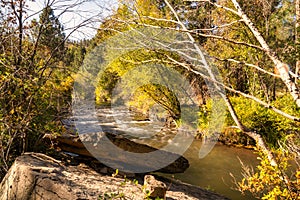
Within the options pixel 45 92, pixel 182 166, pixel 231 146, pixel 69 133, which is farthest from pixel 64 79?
pixel 231 146

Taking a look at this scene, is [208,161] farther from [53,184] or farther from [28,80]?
[28,80]

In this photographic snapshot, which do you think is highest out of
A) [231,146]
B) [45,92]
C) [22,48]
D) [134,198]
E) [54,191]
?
[22,48]

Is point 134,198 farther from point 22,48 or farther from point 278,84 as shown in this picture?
point 278,84

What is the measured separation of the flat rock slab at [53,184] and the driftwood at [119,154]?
123cm

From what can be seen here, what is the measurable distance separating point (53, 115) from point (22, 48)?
1224 millimetres

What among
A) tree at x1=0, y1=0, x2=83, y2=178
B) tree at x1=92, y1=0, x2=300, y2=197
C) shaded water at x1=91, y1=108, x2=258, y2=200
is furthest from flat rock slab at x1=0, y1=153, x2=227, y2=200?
tree at x1=92, y1=0, x2=300, y2=197

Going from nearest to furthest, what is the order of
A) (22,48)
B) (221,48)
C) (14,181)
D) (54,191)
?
(54,191) < (14,181) < (22,48) < (221,48)

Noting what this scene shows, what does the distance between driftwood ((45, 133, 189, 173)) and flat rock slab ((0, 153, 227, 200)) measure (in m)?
1.23

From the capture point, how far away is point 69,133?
5.34 meters

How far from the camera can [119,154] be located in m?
5.30

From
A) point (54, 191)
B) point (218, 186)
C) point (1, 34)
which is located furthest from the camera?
point (218, 186)

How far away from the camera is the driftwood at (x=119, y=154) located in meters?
5.03

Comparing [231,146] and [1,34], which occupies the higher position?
[1,34]

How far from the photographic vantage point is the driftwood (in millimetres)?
5031
